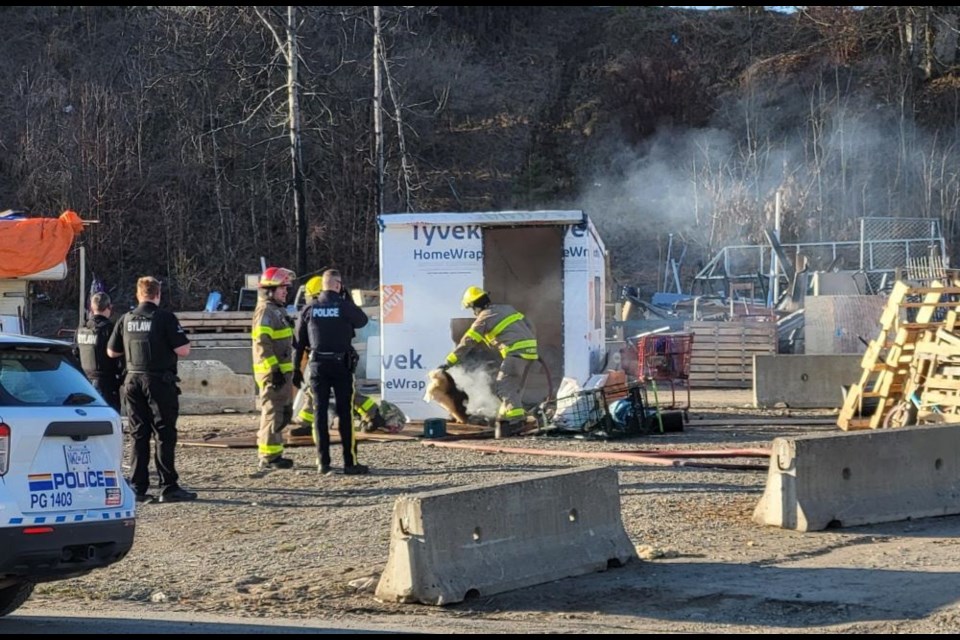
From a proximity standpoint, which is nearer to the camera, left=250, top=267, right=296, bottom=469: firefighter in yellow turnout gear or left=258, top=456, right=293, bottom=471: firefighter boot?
left=250, top=267, right=296, bottom=469: firefighter in yellow turnout gear

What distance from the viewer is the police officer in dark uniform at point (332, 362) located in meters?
12.9

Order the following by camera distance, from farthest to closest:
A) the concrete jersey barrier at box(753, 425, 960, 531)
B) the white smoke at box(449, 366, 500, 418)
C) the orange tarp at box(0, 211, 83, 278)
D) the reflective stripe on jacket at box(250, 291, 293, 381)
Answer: the orange tarp at box(0, 211, 83, 278)
the white smoke at box(449, 366, 500, 418)
the reflective stripe on jacket at box(250, 291, 293, 381)
the concrete jersey barrier at box(753, 425, 960, 531)

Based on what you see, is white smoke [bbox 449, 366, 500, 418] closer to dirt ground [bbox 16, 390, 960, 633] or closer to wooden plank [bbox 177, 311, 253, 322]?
dirt ground [bbox 16, 390, 960, 633]

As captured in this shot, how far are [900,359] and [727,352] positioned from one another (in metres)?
10.0

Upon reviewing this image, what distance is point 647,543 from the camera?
378 inches

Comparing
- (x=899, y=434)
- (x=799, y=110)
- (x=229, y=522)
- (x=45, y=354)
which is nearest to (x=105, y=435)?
(x=45, y=354)

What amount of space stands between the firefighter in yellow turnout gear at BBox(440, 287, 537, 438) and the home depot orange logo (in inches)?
59.5

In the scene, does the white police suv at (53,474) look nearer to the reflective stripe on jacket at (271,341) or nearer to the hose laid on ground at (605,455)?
the reflective stripe on jacket at (271,341)

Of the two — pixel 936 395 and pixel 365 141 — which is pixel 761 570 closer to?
pixel 936 395

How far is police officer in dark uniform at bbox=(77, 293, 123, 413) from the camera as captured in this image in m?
13.3

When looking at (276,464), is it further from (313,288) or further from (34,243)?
(34,243)

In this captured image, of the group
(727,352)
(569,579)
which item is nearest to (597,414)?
(569,579)

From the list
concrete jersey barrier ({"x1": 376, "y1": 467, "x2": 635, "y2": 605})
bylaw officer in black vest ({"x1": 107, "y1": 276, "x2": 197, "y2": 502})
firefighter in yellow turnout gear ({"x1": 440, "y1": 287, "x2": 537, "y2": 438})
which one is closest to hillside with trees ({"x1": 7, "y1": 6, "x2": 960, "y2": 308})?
firefighter in yellow turnout gear ({"x1": 440, "y1": 287, "x2": 537, "y2": 438})

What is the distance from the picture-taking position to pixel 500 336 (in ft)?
52.1
